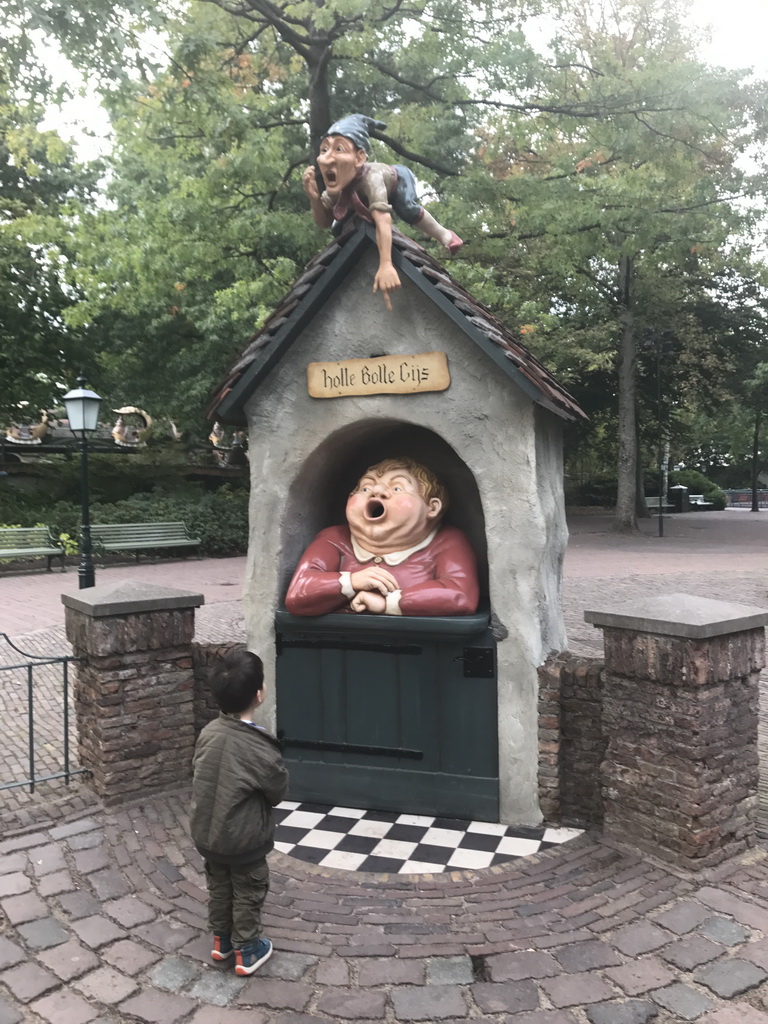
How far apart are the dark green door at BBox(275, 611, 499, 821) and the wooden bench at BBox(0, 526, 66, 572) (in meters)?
13.0

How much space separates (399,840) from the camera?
4.23 meters

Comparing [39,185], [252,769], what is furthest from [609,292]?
[252,769]

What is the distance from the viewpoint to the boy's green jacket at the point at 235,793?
2.87 m

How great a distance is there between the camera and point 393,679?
4.57m

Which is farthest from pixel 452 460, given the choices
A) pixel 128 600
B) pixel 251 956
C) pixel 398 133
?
pixel 398 133

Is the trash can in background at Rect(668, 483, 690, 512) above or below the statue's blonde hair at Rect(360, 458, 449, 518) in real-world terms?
below

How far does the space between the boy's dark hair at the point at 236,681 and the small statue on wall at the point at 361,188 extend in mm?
2334

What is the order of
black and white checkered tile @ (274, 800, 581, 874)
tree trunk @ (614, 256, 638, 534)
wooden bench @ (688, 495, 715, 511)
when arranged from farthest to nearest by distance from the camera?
wooden bench @ (688, 495, 715, 511) < tree trunk @ (614, 256, 638, 534) < black and white checkered tile @ (274, 800, 581, 874)

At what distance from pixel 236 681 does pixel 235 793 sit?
415mm

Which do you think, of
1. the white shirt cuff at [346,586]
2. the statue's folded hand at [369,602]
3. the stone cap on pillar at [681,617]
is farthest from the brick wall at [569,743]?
the white shirt cuff at [346,586]

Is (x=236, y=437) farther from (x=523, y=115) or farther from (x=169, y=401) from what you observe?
(x=523, y=115)

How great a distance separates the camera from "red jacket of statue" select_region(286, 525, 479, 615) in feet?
14.4

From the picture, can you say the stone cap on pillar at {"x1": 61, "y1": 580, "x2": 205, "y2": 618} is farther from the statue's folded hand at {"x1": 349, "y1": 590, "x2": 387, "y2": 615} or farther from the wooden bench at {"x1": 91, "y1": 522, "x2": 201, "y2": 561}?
the wooden bench at {"x1": 91, "y1": 522, "x2": 201, "y2": 561}

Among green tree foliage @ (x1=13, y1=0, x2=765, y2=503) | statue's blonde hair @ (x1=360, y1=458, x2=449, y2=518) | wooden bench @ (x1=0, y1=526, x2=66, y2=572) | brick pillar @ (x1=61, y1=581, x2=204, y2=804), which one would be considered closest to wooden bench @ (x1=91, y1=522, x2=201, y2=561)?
wooden bench @ (x1=0, y1=526, x2=66, y2=572)
